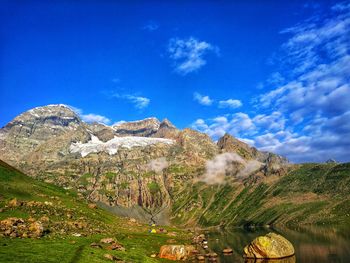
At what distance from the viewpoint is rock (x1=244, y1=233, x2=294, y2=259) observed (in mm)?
96562

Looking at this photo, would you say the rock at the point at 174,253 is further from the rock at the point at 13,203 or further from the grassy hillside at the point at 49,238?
the rock at the point at 13,203

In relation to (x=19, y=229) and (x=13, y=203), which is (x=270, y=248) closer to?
(x=19, y=229)

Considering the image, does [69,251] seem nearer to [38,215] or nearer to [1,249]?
[1,249]

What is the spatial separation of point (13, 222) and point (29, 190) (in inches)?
2300

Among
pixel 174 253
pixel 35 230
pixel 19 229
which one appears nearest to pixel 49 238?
pixel 35 230

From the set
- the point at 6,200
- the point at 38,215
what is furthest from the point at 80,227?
the point at 6,200

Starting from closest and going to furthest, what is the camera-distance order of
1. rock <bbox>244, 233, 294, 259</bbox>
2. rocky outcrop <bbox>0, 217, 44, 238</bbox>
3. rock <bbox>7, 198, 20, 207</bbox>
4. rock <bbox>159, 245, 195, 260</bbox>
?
rocky outcrop <bbox>0, 217, 44, 238</bbox> < rock <bbox>159, 245, 195, 260</bbox> < rock <bbox>244, 233, 294, 259</bbox> < rock <bbox>7, 198, 20, 207</bbox>

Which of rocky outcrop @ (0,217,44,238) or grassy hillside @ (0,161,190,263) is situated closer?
grassy hillside @ (0,161,190,263)

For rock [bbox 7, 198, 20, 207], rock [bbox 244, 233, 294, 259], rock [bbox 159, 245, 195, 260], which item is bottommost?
rock [bbox 159, 245, 195, 260]

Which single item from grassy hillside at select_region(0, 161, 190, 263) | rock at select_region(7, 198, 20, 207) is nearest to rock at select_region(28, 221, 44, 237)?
grassy hillside at select_region(0, 161, 190, 263)

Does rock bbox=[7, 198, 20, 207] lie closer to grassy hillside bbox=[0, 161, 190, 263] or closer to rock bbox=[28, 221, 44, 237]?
grassy hillside bbox=[0, 161, 190, 263]

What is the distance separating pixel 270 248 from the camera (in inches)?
3851

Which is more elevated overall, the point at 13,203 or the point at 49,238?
the point at 13,203

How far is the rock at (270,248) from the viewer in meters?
96.6
